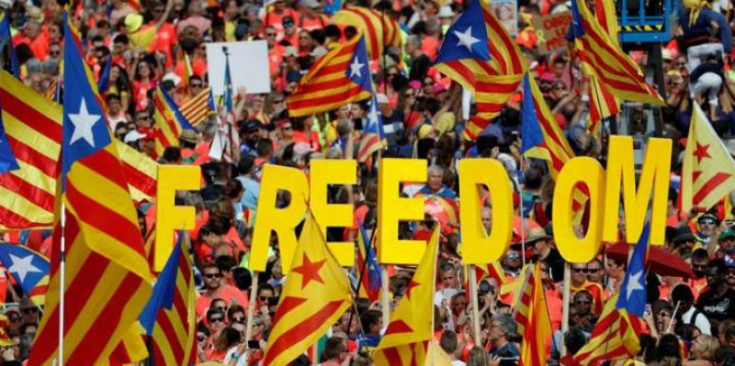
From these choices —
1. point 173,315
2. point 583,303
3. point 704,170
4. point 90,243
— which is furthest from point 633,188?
point 90,243

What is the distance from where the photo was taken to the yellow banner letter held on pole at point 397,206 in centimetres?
2025

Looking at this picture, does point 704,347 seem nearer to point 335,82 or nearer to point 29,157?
point 29,157

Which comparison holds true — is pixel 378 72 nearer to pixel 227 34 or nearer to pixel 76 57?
pixel 227 34

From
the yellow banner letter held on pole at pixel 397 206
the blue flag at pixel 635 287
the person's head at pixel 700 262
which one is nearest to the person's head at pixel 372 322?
the yellow banner letter held on pole at pixel 397 206

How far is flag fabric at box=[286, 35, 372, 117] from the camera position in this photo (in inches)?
1027

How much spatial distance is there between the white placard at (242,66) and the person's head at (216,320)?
303 inches

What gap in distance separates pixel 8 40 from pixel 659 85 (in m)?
6.58

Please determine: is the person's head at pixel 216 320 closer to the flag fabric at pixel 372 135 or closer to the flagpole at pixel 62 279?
the flag fabric at pixel 372 135

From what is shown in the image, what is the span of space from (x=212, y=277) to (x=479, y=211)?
272cm

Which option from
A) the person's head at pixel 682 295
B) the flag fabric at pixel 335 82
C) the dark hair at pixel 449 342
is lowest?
the dark hair at pixel 449 342

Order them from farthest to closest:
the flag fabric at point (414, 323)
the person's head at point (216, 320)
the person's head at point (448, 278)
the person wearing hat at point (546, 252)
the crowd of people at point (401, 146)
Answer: the person wearing hat at point (546, 252)
the person's head at point (448, 278)
the person's head at point (216, 320)
the crowd of people at point (401, 146)
the flag fabric at point (414, 323)

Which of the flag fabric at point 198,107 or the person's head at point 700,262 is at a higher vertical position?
the flag fabric at point 198,107

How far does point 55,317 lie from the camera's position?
52.5ft

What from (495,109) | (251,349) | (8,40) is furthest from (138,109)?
(251,349)
